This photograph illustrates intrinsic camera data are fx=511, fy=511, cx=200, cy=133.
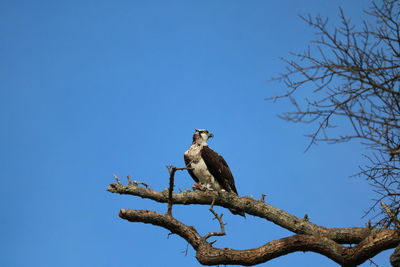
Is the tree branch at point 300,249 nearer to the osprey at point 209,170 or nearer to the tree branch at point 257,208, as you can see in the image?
the tree branch at point 257,208

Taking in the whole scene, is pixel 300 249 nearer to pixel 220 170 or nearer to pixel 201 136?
pixel 220 170

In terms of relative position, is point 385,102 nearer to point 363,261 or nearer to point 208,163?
point 363,261

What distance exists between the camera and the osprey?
10.1m

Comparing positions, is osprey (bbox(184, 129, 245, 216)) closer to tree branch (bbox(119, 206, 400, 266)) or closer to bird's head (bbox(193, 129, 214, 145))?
bird's head (bbox(193, 129, 214, 145))

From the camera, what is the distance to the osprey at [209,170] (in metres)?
10.1

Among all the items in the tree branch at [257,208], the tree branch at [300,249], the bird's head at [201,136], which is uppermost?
the bird's head at [201,136]

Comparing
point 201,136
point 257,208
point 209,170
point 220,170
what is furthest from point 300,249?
point 201,136

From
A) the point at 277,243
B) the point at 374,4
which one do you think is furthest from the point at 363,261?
the point at 374,4

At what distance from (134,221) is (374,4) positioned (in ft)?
15.6

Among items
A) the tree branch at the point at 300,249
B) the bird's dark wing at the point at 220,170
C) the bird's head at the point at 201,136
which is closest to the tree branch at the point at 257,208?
the bird's dark wing at the point at 220,170

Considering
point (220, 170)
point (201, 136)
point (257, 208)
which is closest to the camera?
point (257, 208)

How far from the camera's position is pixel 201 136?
10961mm

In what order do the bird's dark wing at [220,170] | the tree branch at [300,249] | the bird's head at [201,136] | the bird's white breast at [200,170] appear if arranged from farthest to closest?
the bird's head at [201,136]
the bird's white breast at [200,170]
the bird's dark wing at [220,170]
the tree branch at [300,249]

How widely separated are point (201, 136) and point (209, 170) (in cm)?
99
